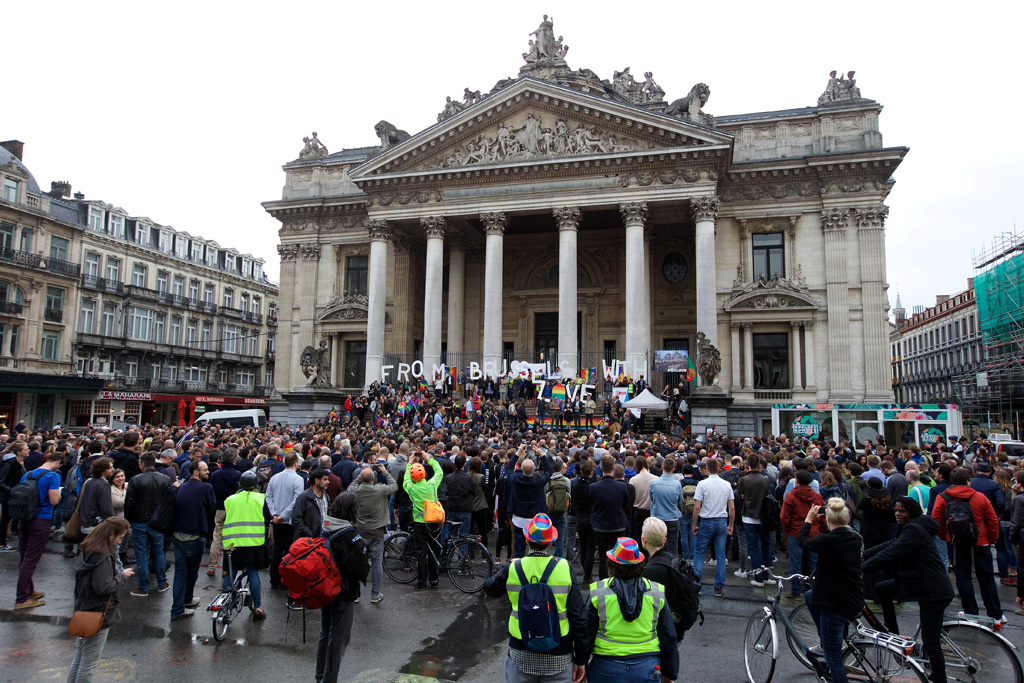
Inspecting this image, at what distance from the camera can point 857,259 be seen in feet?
97.7

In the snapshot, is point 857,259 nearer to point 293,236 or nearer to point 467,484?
point 467,484

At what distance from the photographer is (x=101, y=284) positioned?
45031 mm

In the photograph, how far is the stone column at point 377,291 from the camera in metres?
32.1

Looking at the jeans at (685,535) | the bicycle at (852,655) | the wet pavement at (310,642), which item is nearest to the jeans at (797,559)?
the wet pavement at (310,642)

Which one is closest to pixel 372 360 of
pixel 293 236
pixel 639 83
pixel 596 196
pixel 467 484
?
pixel 293 236

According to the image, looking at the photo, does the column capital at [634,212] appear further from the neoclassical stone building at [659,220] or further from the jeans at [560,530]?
the jeans at [560,530]

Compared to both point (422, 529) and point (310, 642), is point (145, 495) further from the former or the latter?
point (422, 529)

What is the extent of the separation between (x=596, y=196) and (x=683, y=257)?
23.3ft

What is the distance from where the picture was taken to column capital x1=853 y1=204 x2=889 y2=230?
29587 mm

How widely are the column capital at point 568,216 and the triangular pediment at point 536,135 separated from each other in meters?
2.21

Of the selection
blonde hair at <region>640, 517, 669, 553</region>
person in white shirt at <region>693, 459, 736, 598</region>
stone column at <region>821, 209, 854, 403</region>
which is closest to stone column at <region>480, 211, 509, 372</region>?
stone column at <region>821, 209, 854, 403</region>

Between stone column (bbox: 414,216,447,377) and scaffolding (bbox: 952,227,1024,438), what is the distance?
32.8 metres

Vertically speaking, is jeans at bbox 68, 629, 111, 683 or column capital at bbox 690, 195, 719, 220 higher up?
column capital at bbox 690, 195, 719, 220

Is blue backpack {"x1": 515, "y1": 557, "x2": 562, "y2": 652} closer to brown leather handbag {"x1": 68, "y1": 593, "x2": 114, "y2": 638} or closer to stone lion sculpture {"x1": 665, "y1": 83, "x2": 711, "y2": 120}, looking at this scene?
brown leather handbag {"x1": 68, "y1": 593, "x2": 114, "y2": 638}
